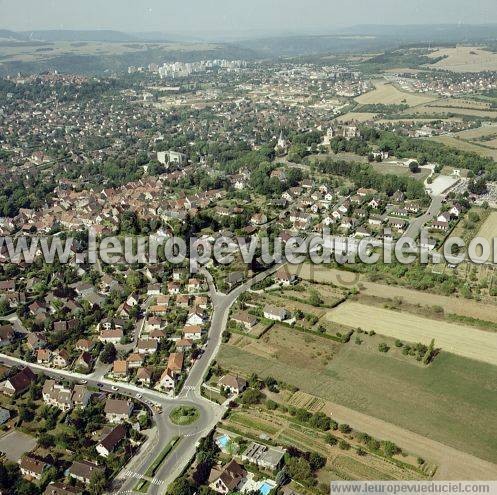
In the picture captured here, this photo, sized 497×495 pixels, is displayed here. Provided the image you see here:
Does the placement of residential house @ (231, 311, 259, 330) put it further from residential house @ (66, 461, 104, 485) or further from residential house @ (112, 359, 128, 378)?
residential house @ (66, 461, 104, 485)

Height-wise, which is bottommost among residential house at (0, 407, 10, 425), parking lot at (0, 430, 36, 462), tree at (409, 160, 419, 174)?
parking lot at (0, 430, 36, 462)

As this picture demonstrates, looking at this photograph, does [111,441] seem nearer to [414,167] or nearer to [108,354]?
[108,354]

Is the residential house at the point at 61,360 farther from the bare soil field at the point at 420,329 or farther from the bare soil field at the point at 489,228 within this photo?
the bare soil field at the point at 489,228

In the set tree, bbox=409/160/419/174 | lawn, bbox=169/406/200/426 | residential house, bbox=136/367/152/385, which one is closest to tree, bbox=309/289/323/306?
residential house, bbox=136/367/152/385

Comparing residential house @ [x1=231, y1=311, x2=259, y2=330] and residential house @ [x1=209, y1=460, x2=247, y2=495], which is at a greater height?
residential house @ [x1=231, y1=311, x2=259, y2=330]

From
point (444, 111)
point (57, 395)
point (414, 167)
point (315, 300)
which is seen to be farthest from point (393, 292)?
point (444, 111)

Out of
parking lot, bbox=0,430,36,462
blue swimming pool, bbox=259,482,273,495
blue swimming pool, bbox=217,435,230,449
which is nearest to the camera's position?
blue swimming pool, bbox=259,482,273,495

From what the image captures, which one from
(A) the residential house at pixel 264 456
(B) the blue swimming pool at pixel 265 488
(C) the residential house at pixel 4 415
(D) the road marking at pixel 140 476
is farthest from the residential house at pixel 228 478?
(C) the residential house at pixel 4 415
